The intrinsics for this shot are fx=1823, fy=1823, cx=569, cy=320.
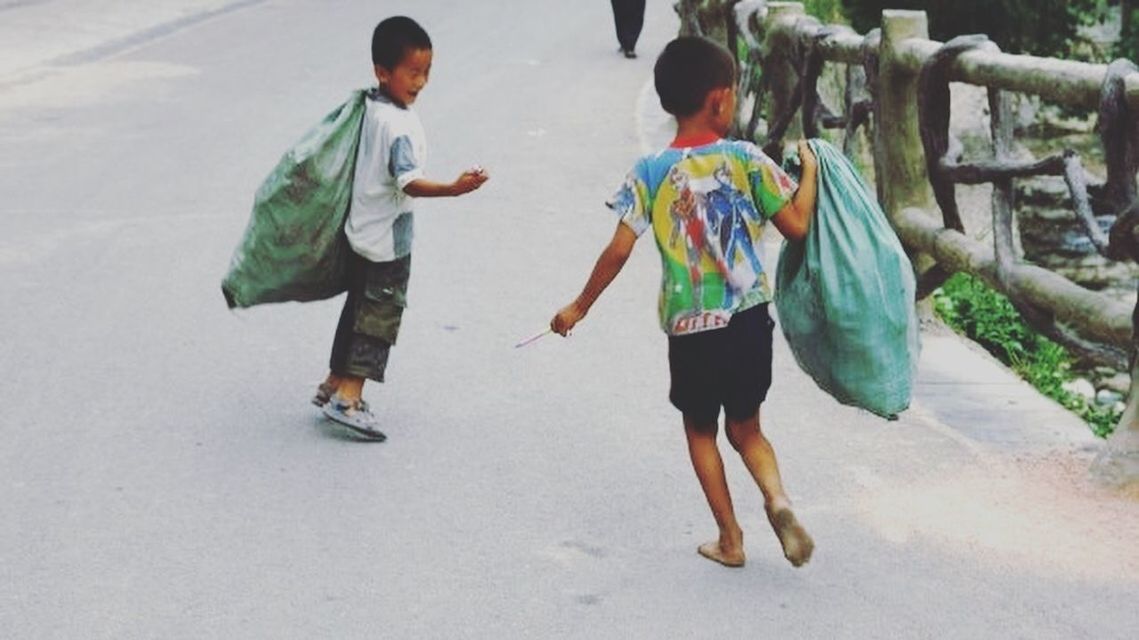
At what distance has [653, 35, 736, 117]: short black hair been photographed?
15.4ft

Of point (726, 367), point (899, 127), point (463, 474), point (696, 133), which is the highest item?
point (696, 133)

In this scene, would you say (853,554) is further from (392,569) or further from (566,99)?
(566,99)

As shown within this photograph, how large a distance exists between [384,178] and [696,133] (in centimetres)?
152

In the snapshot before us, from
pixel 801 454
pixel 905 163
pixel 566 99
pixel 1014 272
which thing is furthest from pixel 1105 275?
pixel 801 454

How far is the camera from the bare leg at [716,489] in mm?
5062

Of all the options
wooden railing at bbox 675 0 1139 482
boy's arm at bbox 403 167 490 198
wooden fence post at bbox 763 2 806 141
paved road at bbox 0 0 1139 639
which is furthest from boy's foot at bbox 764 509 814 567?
wooden fence post at bbox 763 2 806 141

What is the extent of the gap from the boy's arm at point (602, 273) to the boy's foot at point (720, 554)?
768 mm

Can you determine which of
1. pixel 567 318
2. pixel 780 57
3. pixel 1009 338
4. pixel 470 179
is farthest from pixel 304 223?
pixel 780 57

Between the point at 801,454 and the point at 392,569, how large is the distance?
175 cm

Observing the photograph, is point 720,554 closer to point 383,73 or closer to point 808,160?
point 808,160

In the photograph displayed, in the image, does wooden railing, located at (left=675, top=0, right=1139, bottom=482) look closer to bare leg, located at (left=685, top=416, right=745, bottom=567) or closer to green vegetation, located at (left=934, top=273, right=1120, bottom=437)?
green vegetation, located at (left=934, top=273, right=1120, bottom=437)

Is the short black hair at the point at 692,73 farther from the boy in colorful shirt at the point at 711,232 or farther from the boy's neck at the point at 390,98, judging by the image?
the boy's neck at the point at 390,98

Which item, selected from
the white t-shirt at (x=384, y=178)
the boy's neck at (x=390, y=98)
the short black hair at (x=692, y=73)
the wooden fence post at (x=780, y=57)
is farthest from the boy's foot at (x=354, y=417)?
the wooden fence post at (x=780, y=57)

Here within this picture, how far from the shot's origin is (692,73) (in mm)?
4707
